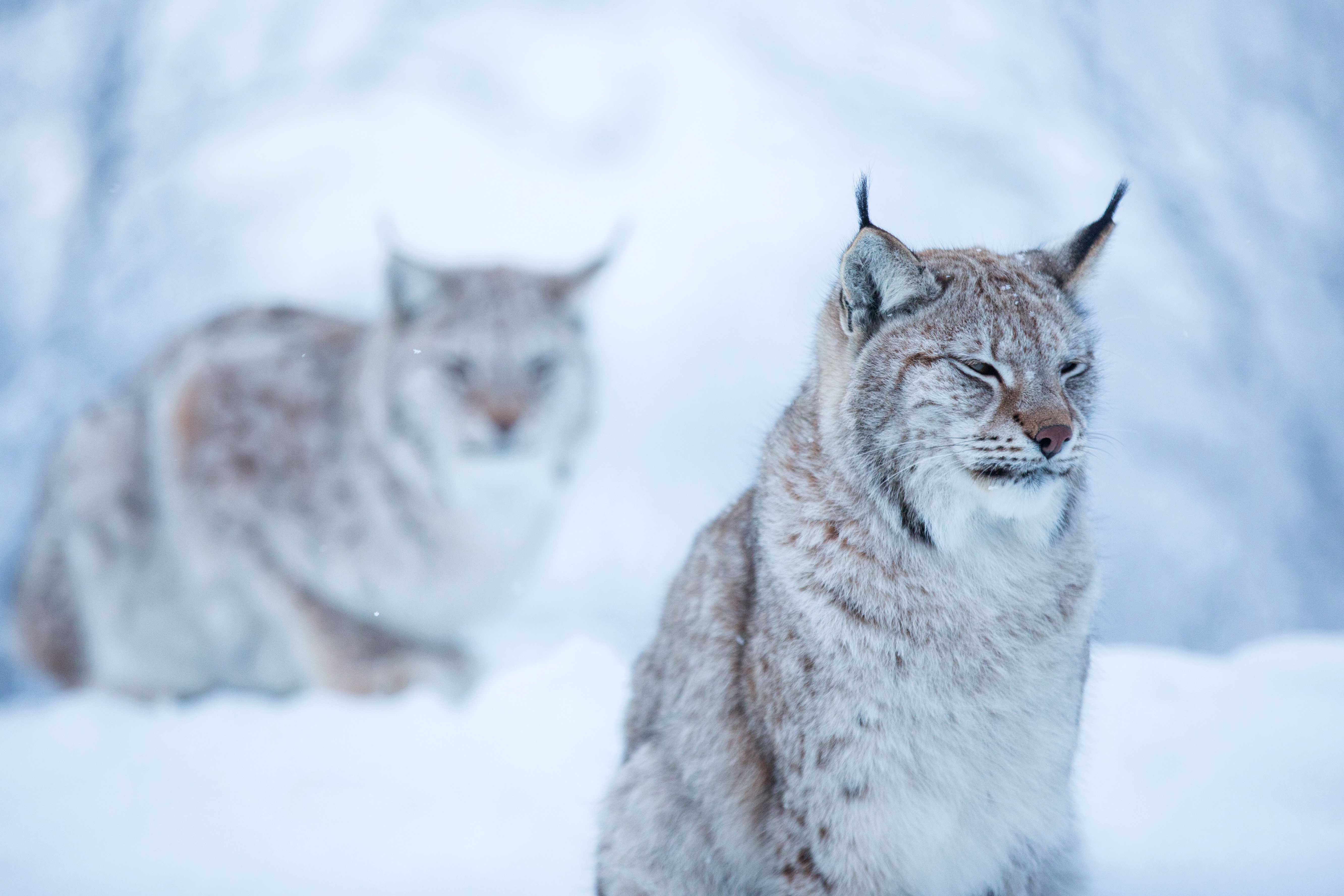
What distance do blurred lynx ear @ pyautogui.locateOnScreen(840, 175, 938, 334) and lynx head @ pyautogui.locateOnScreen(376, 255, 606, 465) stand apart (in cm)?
264

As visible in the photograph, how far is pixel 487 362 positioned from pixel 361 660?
138 cm

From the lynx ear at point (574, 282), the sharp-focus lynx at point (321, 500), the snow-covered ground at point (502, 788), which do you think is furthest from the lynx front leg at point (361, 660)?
the lynx ear at point (574, 282)

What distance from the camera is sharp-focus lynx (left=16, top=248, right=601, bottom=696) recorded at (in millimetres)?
4734

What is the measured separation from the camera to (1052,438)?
76.5 inches

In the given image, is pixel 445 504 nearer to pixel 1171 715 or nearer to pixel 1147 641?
pixel 1171 715

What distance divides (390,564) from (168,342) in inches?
63.5

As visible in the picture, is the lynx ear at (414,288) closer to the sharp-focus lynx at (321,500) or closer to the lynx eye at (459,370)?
the sharp-focus lynx at (321,500)

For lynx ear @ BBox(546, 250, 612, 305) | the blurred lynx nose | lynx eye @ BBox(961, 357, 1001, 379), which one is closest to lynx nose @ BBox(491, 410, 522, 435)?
the blurred lynx nose

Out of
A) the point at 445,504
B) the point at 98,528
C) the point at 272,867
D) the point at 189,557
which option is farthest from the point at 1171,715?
the point at 98,528

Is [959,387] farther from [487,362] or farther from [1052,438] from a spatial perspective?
[487,362]

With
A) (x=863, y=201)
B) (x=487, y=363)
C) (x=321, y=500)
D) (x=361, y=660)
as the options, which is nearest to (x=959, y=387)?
(x=863, y=201)

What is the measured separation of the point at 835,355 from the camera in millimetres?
2234

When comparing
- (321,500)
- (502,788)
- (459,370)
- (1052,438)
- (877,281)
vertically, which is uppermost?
(877,281)

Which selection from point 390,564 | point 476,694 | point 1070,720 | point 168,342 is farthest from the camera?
point 168,342
